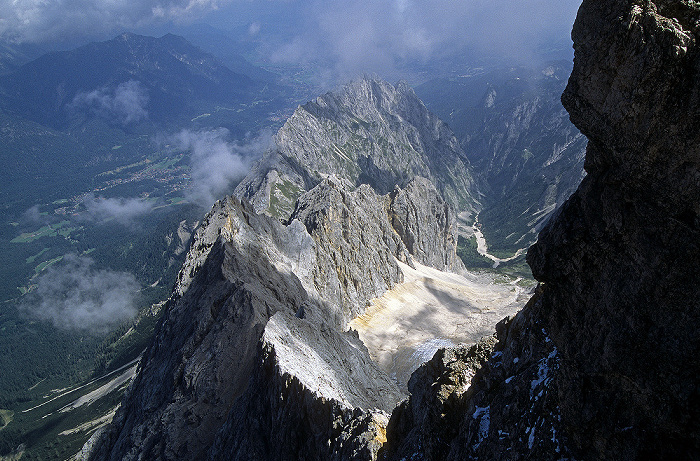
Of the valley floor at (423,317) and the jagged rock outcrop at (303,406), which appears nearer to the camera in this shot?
the jagged rock outcrop at (303,406)

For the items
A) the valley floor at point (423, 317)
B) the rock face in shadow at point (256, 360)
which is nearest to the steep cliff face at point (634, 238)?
the rock face in shadow at point (256, 360)

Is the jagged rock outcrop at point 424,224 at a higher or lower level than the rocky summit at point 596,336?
higher

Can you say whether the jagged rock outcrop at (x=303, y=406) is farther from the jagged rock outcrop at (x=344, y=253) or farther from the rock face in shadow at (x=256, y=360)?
→ the jagged rock outcrop at (x=344, y=253)

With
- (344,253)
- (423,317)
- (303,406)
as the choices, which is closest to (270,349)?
(303,406)

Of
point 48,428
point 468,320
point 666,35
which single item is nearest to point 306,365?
point 666,35

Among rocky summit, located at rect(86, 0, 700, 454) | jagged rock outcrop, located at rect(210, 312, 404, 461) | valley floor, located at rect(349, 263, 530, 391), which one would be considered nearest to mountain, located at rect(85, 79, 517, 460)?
jagged rock outcrop, located at rect(210, 312, 404, 461)

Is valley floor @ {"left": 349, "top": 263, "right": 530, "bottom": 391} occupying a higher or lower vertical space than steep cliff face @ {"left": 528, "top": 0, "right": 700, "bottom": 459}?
higher

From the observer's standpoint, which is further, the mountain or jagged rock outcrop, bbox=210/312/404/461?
the mountain

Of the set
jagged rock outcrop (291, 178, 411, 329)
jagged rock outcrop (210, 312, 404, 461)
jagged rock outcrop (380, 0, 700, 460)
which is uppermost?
jagged rock outcrop (291, 178, 411, 329)

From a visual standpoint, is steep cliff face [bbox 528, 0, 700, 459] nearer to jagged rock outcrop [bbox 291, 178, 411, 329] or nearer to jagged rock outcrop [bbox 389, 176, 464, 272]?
jagged rock outcrop [bbox 291, 178, 411, 329]
